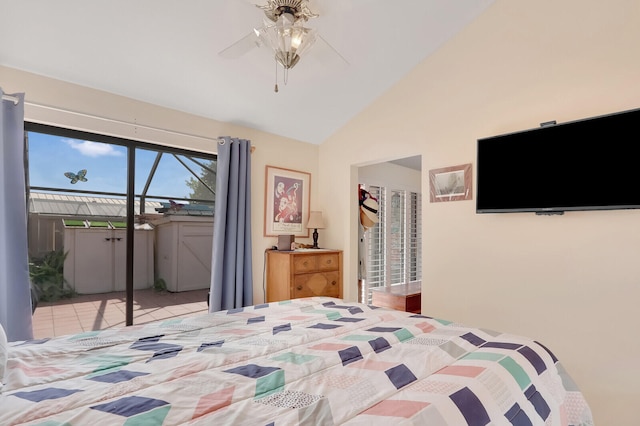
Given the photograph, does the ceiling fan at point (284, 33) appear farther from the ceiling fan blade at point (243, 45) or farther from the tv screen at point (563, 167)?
the tv screen at point (563, 167)

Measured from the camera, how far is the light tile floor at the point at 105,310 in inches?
123

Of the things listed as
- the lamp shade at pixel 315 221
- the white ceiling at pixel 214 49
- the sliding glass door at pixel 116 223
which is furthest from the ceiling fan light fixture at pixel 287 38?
the lamp shade at pixel 315 221

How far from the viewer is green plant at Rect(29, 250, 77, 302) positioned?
3.16 m

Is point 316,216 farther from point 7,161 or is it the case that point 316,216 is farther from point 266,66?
point 7,161

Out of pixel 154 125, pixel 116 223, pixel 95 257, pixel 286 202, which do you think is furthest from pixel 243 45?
pixel 95 257

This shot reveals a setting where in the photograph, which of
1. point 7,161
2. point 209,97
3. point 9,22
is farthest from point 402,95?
point 7,161

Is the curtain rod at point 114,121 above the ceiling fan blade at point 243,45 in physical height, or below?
below

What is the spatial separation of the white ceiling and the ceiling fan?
16 cm

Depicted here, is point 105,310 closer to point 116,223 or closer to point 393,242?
point 116,223

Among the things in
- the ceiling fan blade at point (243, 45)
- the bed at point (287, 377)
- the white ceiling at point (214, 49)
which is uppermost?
the white ceiling at point (214, 49)

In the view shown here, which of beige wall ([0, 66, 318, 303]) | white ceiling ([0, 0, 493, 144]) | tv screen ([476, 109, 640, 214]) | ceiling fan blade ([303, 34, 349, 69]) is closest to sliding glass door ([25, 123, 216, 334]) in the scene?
beige wall ([0, 66, 318, 303])

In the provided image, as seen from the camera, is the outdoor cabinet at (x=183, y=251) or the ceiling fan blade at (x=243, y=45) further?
the outdoor cabinet at (x=183, y=251)

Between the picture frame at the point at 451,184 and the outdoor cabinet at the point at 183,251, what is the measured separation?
9.18ft

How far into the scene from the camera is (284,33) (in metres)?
1.78
